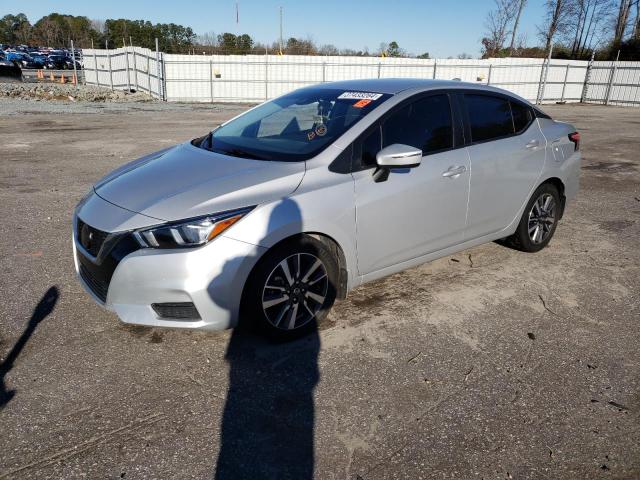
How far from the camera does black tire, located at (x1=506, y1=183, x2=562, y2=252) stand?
4.90 m

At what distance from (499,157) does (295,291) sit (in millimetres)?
2241

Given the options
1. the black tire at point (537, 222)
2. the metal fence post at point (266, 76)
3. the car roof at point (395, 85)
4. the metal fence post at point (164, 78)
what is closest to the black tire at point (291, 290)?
the car roof at point (395, 85)

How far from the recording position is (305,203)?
10.6ft

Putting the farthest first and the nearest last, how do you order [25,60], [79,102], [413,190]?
1. [25,60]
2. [79,102]
3. [413,190]

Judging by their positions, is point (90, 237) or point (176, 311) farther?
point (90, 237)

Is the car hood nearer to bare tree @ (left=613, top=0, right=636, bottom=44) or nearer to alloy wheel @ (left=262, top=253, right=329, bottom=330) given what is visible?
alloy wheel @ (left=262, top=253, right=329, bottom=330)

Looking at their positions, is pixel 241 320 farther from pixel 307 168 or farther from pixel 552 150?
pixel 552 150

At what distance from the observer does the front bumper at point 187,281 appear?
293cm

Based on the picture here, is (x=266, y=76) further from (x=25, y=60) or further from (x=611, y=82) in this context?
(x=25, y=60)

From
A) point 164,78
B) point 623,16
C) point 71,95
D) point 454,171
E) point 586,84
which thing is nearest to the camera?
point 454,171

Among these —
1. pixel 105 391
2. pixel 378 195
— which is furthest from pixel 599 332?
pixel 105 391

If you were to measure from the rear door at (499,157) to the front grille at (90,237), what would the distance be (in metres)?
2.78

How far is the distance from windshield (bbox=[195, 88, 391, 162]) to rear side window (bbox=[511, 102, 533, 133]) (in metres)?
1.55

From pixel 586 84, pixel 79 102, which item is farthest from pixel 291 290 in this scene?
pixel 586 84
